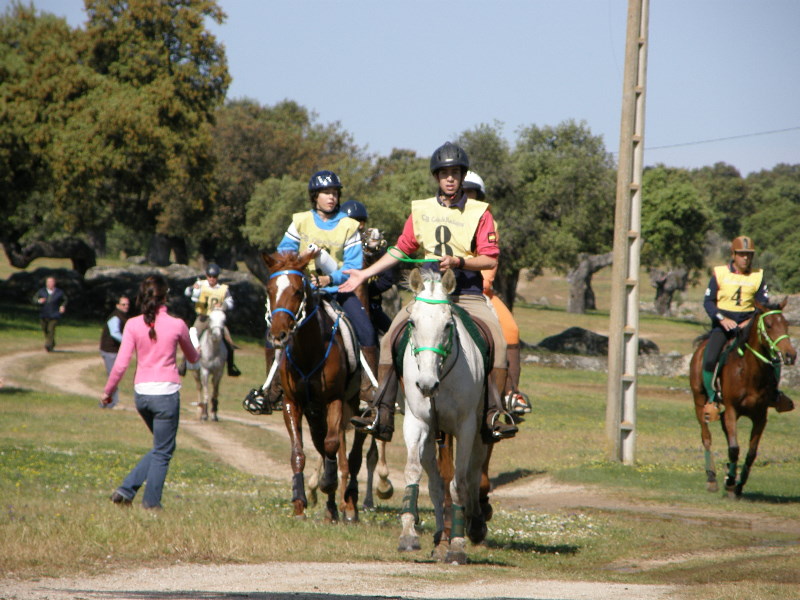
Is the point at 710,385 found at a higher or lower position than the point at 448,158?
lower

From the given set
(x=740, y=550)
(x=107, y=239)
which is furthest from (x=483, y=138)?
(x=107, y=239)

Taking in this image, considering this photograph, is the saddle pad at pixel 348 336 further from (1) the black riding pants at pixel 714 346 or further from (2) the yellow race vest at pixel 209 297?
(2) the yellow race vest at pixel 209 297

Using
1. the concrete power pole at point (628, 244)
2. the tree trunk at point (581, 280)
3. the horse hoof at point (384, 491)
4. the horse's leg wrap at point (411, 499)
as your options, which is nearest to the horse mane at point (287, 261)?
the horse's leg wrap at point (411, 499)

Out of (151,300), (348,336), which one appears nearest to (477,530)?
(348,336)

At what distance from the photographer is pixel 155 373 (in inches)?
420

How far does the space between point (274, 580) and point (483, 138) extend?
4763 cm

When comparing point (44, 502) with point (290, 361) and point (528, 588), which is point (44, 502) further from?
point (528, 588)

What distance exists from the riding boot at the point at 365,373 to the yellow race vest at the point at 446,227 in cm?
232

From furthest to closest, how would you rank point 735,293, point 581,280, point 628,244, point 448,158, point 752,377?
point 581,280 < point 628,244 < point 735,293 < point 752,377 < point 448,158

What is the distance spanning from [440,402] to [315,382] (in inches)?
105

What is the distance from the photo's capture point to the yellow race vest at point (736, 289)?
16000 mm

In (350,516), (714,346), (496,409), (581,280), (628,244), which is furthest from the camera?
(581,280)

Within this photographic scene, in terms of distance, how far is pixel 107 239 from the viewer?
10925 centimetres

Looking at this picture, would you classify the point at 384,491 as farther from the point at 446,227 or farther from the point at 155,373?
the point at 446,227
